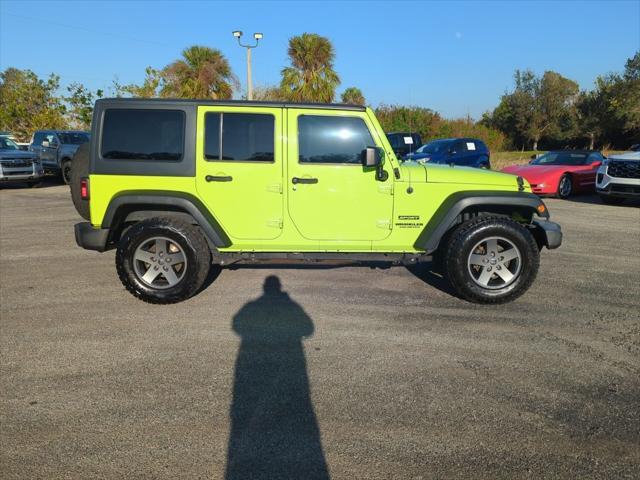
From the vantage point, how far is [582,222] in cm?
909

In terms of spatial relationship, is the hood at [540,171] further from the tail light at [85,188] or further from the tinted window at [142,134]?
the tail light at [85,188]

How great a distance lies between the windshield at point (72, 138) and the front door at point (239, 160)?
47.8 ft

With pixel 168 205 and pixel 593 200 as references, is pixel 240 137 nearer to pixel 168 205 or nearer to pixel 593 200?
pixel 168 205

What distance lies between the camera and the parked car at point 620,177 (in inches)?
419

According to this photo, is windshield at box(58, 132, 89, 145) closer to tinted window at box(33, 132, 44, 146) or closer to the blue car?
tinted window at box(33, 132, 44, 146)

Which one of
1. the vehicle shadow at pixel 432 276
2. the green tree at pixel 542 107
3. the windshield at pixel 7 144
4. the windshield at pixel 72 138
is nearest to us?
the vehicle shadow at pixel 432 276

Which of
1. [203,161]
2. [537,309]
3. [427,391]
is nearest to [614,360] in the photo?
[537,309]

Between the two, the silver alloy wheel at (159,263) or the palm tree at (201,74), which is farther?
the palm tree at (201,74)

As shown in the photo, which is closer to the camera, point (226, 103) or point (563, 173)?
point (226, 103)

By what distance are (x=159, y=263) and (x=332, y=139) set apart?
2107 mm

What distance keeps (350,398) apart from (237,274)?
300cm

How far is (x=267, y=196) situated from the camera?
4332 millimetres

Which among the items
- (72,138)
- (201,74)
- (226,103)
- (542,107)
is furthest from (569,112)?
(226,103)

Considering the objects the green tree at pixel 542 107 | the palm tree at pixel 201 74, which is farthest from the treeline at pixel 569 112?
the palm tree at pixel 201 74
